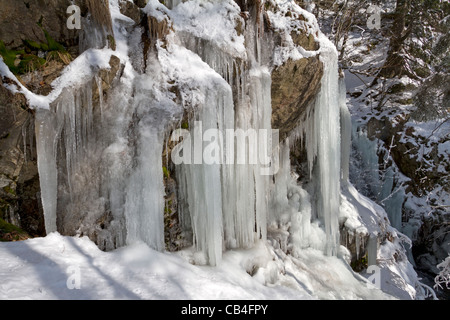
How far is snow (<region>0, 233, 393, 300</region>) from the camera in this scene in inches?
115

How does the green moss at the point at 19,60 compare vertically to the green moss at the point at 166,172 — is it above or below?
above

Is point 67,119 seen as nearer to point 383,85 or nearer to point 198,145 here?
point 198,145

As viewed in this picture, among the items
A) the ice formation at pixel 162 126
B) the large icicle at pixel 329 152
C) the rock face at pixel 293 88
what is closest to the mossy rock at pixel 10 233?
the ice formation at pixel 162 126

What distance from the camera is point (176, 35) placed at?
196 inches

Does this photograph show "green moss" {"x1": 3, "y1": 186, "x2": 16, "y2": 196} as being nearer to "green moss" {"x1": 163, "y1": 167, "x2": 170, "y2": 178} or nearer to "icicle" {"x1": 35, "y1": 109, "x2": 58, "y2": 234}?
"icicle" {"x1": 35, "y1": 109, "x2": 58, "y2": 234}

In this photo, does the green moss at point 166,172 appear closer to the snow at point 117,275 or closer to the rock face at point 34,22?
the snow at point 117,275

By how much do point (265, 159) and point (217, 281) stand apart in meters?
2.60

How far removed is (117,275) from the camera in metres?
3.38

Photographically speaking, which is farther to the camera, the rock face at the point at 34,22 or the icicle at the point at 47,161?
the rock face at the point at 34,22

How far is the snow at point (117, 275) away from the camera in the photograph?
293 centimetres

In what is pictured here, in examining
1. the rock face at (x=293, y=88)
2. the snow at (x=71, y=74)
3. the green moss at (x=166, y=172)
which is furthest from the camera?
the rock face at (x=293, y=88)

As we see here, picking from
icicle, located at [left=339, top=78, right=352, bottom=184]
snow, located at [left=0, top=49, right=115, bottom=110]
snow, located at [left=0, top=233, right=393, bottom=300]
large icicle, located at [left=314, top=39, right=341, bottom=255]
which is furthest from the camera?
icicle, located at [left=339, top=78, right=352, bottom=184]

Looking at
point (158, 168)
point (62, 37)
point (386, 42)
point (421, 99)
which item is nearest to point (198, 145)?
point (158, 168)

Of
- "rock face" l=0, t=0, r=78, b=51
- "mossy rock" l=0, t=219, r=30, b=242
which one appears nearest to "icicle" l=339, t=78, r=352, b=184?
"rock face" l=0, t=0, r=78, b=51
